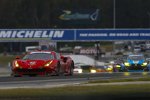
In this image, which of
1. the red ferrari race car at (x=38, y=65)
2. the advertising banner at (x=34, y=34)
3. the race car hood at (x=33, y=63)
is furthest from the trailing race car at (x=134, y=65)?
the advertising banner at (x=34, y=34)

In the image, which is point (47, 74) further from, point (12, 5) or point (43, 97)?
point (12, 5)

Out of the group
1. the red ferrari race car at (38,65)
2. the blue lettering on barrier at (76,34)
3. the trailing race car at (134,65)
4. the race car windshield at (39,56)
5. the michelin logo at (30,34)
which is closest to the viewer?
the red ferrari race car at (38,65)

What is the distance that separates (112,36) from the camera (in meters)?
58.2

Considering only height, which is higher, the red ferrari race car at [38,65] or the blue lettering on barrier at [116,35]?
the blue lettering on barrier at [116,35]

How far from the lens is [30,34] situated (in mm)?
58094

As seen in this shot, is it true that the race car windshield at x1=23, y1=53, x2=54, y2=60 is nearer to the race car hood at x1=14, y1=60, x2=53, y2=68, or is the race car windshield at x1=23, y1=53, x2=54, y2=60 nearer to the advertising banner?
the race car hood at x1=14, y1=60, x2=53, y2=68

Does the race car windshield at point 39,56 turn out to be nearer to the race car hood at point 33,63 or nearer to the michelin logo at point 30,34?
the race car hood at point 33,63

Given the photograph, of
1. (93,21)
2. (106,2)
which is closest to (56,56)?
(93,21)

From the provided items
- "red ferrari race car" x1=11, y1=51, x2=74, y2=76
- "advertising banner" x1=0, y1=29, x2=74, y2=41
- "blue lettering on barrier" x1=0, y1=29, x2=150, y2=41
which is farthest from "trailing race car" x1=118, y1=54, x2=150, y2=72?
"advertising banner" x1=0, y1=29, x2=74, y2=41

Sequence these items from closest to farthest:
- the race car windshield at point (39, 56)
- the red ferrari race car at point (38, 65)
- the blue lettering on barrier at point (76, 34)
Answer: the red ferrari race car at point (38, 65) → the race car windshield at point (39, 56) → the blue lettering on barrier at point (76, 34)

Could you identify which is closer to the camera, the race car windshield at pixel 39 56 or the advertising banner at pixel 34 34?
the race car windshield at pixel 39 56

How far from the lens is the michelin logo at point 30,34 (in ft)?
189

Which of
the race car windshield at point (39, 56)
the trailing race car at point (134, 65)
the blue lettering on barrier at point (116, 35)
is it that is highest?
the blue lettering on barrier at point (116, 35)

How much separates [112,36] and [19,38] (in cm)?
898
